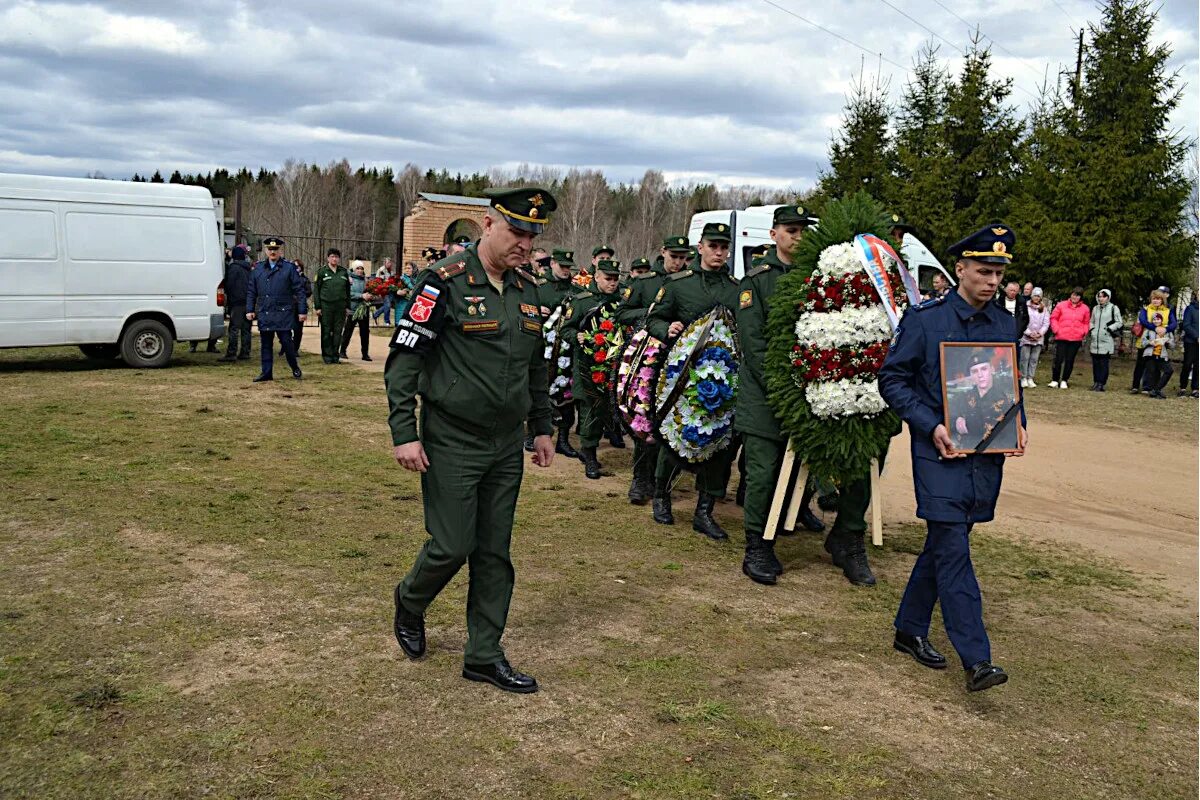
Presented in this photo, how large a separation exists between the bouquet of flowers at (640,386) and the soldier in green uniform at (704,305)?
0.79 feet

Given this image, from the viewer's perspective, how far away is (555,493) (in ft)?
29.2

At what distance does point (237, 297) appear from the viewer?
17.8m

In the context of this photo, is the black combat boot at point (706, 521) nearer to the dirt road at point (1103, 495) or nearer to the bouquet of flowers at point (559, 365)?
the dirt road at point (1103, 495)

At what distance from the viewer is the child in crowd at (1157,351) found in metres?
17.8

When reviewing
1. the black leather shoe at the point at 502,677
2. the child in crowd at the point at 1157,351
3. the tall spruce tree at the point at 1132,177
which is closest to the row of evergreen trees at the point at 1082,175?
the tall spruce tree at the point at 1132,177

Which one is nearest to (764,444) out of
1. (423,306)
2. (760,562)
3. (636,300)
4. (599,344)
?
(760,562)

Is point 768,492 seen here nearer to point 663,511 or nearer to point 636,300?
point 663,511

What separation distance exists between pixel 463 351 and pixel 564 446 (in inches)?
250

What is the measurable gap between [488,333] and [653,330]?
340 cm

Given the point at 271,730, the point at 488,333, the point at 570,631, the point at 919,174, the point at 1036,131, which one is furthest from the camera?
the point at 919,174

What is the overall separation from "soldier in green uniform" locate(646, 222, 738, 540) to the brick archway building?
2980cm

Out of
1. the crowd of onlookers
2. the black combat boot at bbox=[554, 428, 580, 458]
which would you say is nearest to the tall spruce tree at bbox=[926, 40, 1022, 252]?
the crowd of onlookers

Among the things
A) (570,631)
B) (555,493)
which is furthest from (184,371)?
(570,631)

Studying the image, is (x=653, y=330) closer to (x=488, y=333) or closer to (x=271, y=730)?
(x=488, y=333)
